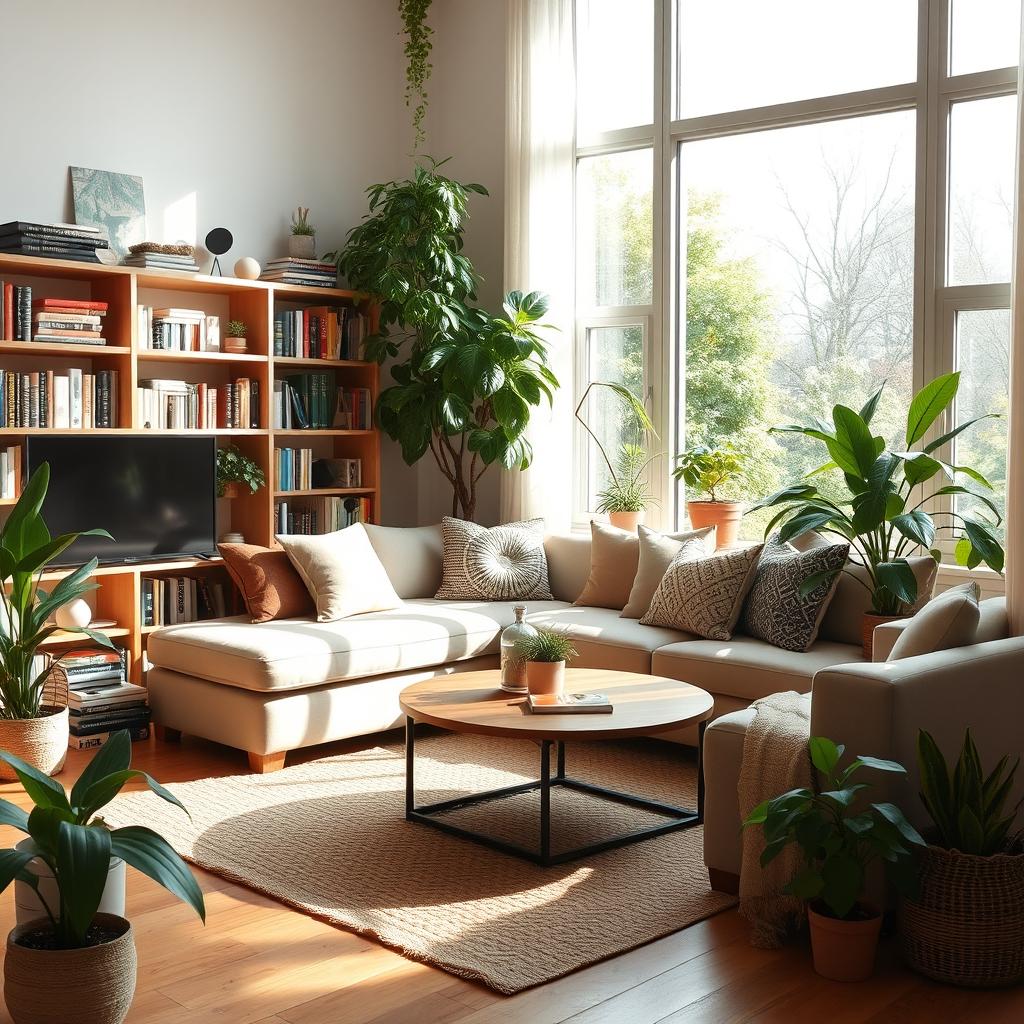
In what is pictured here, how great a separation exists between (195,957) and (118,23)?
14.0 feet

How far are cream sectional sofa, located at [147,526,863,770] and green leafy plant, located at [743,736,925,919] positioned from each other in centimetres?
136

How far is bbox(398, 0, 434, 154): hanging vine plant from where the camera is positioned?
666 centimetres

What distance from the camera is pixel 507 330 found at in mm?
5988

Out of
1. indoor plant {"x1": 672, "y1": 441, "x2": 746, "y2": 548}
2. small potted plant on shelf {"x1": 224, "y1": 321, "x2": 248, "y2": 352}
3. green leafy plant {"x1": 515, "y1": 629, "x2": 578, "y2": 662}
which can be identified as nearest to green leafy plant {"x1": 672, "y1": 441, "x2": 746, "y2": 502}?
indoor plant {"x1": 672, "y1": 441, "x2": 746, "y2": 548}

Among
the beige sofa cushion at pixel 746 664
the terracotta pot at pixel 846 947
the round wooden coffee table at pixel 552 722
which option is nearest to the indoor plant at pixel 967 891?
the terracotta pot at pixel 846 947

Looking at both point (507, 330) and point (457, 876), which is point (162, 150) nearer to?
point (507, 330)

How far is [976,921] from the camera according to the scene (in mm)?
2879

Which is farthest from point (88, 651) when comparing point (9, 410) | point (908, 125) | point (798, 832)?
point (908, 125)

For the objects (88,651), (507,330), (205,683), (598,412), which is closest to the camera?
(205,683)

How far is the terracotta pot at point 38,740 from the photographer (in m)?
4.33

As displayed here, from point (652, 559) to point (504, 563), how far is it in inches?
32.4

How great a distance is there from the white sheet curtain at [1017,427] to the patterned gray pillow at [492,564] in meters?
2.28

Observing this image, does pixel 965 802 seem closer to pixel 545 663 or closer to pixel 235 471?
pixel 545 663

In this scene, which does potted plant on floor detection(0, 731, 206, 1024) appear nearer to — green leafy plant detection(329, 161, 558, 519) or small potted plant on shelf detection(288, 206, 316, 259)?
green leafy plant detection(329, 161, 558, 519)
